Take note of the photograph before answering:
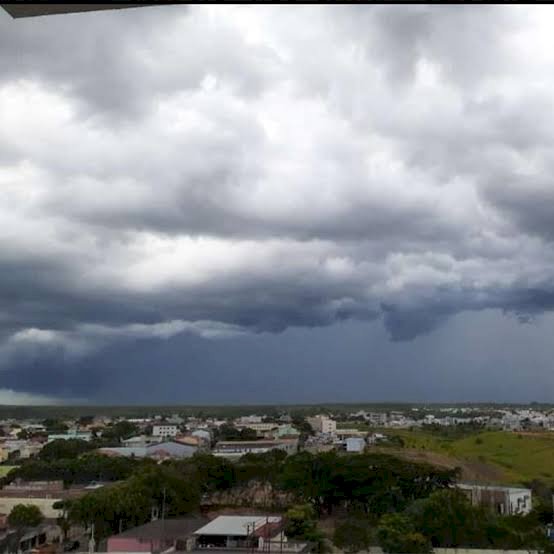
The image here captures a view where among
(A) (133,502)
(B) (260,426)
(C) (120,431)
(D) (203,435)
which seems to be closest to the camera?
(A) (133,502)

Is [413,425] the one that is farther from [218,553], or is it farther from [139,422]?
[218,553]

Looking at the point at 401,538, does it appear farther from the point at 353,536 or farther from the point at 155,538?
the point at 155,538

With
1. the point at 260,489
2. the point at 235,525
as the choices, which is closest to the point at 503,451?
the point at 260,489

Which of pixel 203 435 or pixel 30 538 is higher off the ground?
pixel 203 435

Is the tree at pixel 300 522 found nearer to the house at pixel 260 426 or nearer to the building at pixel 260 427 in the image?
the house at pixel 260 426

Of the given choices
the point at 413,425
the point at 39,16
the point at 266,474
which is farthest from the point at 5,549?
the point at 413,425

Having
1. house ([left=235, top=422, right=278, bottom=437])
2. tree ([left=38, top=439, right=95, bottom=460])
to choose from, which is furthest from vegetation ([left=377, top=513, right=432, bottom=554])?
house ([left=235, top=422, right=278, bottom=437])
